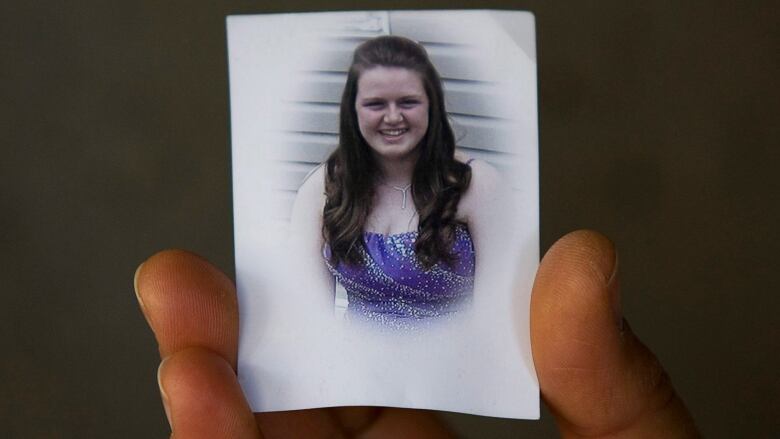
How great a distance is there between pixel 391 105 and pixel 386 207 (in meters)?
0.08

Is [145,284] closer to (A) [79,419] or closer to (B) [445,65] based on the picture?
(B) [445,65]

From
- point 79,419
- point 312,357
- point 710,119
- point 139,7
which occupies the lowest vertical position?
point 79,419

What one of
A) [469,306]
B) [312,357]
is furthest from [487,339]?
[312,357]

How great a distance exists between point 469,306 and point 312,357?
132 millimetres

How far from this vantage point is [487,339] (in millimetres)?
656

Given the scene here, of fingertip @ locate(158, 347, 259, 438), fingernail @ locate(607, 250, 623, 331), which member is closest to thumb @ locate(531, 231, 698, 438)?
fingernail @ locate(607, 250, 623, 331)

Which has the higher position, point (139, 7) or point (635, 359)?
point (139, 7)

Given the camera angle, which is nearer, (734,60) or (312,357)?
(312,357)

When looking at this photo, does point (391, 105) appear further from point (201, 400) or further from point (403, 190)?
point (201, 400)

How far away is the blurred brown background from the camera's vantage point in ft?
3.97

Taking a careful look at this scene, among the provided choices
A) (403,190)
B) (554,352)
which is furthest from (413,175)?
(554,352)

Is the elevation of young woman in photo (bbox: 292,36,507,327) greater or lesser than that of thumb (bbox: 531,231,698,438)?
greater

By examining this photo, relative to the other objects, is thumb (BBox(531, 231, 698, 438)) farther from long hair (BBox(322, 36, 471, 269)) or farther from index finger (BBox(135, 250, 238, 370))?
index finger (BBox(135, 250, 238, 370))

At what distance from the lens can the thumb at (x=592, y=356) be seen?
1.97ft
